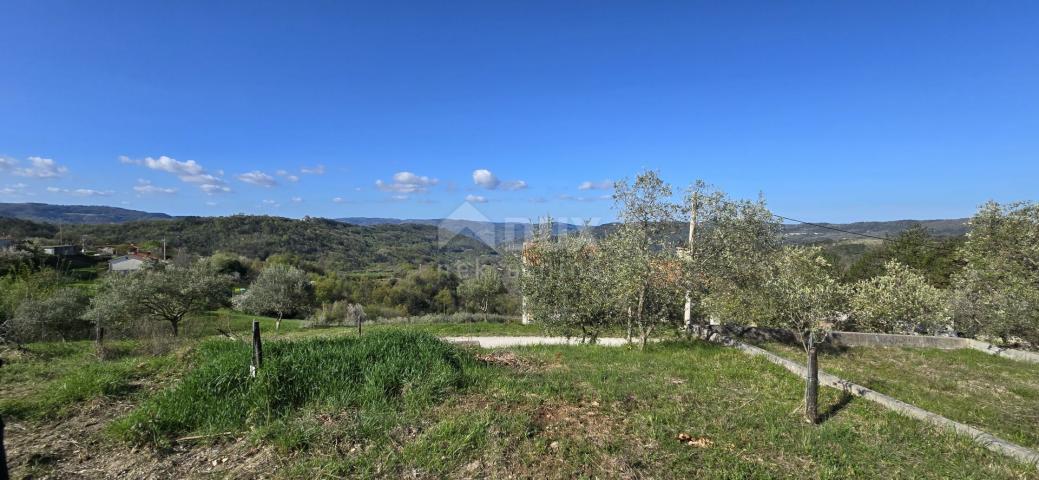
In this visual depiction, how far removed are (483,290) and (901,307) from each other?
3363 centimetres

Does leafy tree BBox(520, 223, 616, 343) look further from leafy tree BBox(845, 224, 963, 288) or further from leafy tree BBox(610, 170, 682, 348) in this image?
leafy tree BBox(845, 224, 963, 288)

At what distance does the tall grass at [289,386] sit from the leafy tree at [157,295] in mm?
18547

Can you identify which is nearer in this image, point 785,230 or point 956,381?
point 956,381

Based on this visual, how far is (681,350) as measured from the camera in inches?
441

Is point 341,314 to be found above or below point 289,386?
below

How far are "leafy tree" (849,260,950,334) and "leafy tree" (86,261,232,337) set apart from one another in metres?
31.5

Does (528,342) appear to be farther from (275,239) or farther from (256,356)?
(275,239)

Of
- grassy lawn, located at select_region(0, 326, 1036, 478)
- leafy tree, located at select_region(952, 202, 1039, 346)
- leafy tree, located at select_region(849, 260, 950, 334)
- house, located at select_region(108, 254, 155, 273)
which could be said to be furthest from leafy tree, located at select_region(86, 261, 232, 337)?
house, located at select_region(108, 254, 155, 273)

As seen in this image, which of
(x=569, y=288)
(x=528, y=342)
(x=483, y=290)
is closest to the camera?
(x=569, y=288)

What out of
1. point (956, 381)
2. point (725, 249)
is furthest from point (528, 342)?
point (956, 381)

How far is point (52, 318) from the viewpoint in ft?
62.6

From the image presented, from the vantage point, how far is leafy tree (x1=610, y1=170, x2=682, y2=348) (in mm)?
11422

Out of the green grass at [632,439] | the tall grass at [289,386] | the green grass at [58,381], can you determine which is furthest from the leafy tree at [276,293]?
the green grass at [632,439]

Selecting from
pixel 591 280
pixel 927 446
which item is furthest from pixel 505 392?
pixel 591 280
